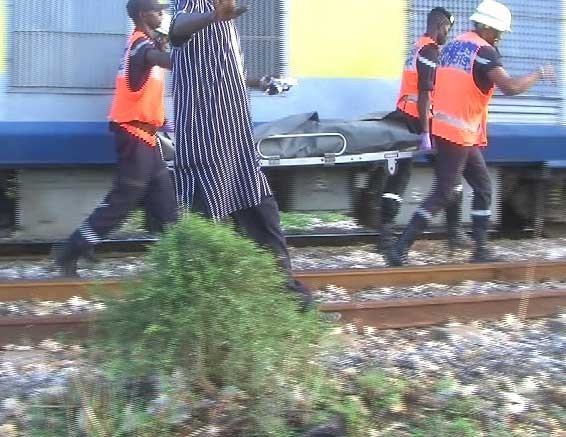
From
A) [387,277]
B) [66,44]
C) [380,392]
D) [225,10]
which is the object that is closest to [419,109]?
[387,277]

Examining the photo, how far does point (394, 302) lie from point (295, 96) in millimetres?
2775

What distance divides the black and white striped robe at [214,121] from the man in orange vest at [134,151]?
1441mm

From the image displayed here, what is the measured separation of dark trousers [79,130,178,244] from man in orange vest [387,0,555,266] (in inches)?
69.3

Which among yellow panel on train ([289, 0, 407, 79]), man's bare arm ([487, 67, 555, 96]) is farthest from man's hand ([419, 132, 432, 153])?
man's bare arm ([487, 67, 555, 96])

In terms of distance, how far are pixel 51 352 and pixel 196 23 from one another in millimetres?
1783

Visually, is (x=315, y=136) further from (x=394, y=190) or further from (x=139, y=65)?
(x=139, y=65)

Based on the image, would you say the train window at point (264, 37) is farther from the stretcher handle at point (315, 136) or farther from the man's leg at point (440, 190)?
the man's leg at point (440, 190)

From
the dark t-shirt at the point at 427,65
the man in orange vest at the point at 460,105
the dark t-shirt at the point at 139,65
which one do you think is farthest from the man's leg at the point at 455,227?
the dark t-shirt at the point at 139,65

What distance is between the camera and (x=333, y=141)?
22.9 ft

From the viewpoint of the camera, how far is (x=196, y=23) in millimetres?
4008

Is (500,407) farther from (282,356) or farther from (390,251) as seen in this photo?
(390,251)

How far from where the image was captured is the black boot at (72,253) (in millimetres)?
5801

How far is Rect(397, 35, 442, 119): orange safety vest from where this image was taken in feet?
23.4

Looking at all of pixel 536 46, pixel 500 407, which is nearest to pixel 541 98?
pixel 536 46
